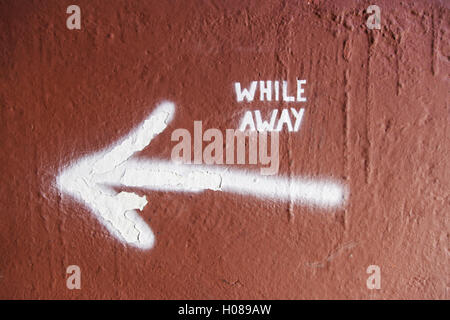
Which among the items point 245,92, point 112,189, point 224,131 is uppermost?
point 245,92

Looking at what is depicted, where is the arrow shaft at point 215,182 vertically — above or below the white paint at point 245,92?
below

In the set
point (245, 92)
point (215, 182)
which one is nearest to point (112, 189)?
point (215, 182)

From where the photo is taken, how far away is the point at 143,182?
4.12 feet

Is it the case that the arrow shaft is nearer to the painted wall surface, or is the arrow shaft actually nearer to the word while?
the painted wall surface

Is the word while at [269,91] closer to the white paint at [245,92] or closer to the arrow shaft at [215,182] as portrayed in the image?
the white paint at [245,92]

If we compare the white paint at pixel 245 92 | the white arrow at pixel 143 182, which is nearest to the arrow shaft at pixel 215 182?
the white arrow at pixel 143 182

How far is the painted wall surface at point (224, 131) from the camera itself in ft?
4.09

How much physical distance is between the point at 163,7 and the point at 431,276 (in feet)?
5.00

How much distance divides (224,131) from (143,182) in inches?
15.1

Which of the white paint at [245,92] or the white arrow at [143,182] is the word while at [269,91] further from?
the white arrow at [143,182]

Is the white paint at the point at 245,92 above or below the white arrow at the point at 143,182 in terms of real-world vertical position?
above

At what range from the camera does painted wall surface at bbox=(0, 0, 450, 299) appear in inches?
49.1

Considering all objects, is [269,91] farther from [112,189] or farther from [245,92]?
[112,189]

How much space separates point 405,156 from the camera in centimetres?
125
